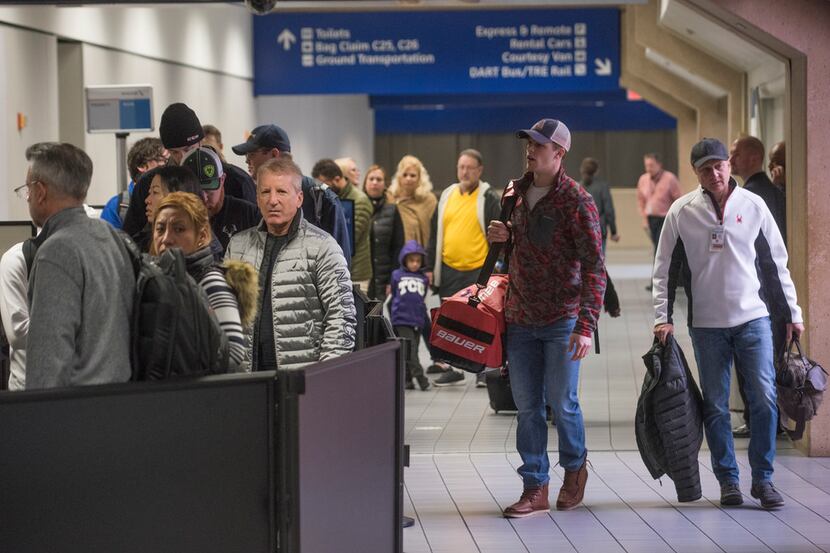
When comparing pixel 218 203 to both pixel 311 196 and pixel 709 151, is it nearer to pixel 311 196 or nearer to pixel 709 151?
pixel 311 196

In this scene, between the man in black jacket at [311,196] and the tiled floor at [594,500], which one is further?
the man in black jacket at [311,196]

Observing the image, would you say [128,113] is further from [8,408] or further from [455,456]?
[8,408]

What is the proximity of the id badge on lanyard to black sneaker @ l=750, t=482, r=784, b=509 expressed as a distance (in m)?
1.11

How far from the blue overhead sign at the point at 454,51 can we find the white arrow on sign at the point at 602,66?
0.01 m

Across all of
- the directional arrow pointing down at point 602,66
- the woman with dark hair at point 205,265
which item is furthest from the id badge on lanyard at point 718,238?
the directional arrow pointing down at point 602,66

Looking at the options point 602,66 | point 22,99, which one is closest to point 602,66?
point 602,66

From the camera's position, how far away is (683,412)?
6504mm

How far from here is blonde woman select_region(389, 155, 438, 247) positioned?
11.4 meters

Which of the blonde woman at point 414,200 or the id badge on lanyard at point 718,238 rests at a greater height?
the blonde woman at point 414,200

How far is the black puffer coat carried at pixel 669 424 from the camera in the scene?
649 centimetres

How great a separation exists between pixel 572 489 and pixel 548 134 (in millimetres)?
1665

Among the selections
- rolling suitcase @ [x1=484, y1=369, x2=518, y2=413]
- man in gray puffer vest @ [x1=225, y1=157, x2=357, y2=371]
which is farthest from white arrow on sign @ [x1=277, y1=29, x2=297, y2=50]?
man in gray puffer vest @ [x1=225, y1=157, x2=357, y2=371]

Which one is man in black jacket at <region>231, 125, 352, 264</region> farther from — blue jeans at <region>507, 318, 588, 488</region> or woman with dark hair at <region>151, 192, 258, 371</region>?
woman with dark hair at <region>151, 192, 258, 371</region>

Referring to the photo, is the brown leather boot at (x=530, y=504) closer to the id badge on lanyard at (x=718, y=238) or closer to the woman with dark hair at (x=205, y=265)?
the id badge on lanyard at (x=718, y=238)
